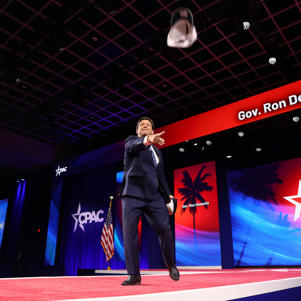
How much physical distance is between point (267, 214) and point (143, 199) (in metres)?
6.30

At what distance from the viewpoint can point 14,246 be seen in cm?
1219

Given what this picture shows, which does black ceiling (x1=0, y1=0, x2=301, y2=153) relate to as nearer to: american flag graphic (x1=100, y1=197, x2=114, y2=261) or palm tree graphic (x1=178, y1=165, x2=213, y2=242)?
palm tree graphic (x1=178, y1=165, x2=213, y2=242)

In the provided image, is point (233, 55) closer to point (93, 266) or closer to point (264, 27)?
point (264, 27)

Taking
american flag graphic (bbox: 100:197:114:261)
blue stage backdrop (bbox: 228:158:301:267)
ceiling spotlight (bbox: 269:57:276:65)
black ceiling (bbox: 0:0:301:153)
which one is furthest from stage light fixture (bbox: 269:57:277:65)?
american flag graphic (bbox: 100:197:114:261)

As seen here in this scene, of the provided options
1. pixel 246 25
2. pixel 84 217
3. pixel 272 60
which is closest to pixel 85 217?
pixel 84 217

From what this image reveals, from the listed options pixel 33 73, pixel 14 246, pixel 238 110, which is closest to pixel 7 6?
pixel 33 73

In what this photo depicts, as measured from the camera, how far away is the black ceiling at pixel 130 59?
213 inches

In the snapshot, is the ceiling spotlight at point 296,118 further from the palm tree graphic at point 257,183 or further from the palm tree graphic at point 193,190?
the palm tree graphic at point 193,190

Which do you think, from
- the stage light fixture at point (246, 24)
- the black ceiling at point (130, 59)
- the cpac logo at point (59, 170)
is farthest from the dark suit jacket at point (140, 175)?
the cpac logo at point (59, 170)

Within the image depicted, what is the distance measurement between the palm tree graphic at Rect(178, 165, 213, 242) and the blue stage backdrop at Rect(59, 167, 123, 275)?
265cm

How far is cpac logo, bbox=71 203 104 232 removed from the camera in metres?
10.2

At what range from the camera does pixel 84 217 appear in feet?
35.1

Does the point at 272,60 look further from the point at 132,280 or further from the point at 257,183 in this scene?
the point at 132,280

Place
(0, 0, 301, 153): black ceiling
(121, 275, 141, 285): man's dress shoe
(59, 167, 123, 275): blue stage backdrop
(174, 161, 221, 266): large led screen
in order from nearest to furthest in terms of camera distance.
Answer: (121, 275, 141, 285): man's dress shoe, (0, 0, 301, 153): black ceiling, (174, 161, 221, 266): large led screen, (59, 167, 123, 275): blue stage backdrop
